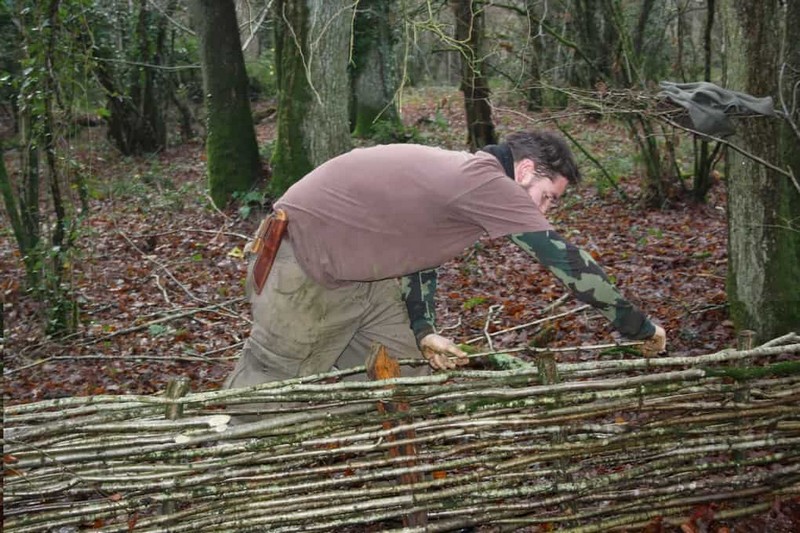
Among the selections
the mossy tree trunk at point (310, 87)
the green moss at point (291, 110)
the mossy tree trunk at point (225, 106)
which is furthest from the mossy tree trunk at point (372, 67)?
the green moss at point (291, 110)

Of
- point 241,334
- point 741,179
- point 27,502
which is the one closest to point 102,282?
point 241,334

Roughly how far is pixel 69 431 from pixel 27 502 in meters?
0.37

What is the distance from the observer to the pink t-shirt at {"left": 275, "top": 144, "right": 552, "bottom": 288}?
2906 mm

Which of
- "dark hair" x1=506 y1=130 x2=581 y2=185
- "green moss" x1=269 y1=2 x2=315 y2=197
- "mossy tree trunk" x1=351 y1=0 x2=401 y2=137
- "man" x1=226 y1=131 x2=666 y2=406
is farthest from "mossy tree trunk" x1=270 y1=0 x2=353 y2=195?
"dark hair" x1=506 y1=130 x2=581 y2=185

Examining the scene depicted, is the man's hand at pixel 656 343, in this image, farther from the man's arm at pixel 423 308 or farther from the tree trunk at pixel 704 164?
the tree trunk at pixel 704 164

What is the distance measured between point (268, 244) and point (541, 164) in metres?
1.20

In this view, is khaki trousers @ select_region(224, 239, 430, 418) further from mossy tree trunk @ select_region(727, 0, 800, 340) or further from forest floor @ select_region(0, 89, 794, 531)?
mossy tree trunk @ select_region(727, 0, 800, 340)

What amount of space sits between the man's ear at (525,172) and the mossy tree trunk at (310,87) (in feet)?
14.1

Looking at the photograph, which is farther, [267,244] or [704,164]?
[704,164]

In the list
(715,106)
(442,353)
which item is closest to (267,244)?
(442,353)

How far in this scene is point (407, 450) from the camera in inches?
116

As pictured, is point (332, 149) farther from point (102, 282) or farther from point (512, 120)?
point (512, 120)

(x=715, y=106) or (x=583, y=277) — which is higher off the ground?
(x=715, y=106)

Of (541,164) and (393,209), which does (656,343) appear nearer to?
(541,164)
